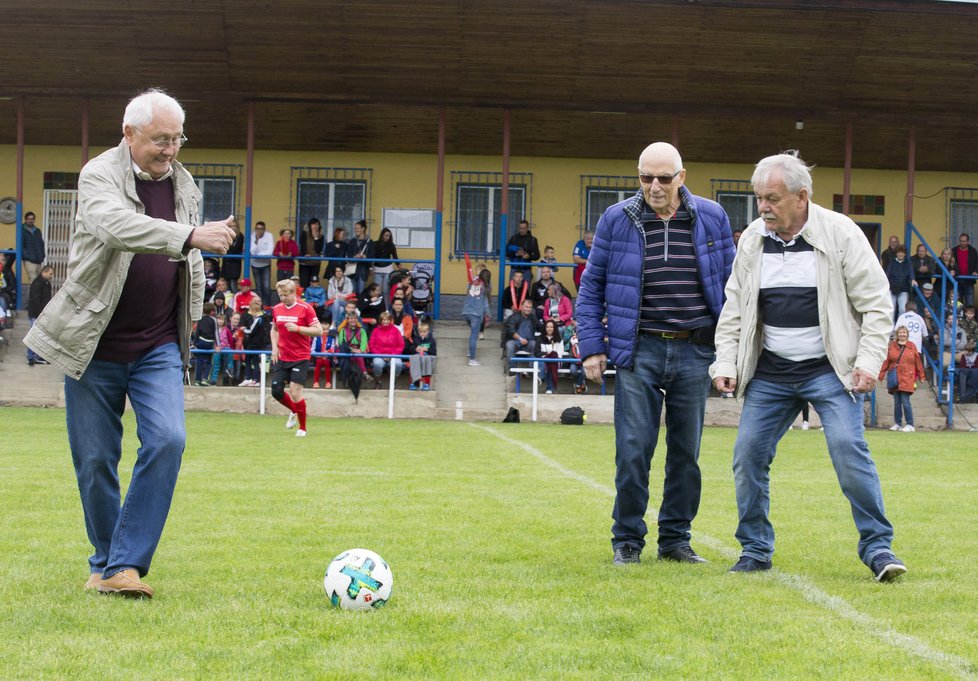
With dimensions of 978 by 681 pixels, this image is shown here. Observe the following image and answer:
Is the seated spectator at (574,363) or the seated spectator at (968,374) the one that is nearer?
the seated spectator at (574,363)

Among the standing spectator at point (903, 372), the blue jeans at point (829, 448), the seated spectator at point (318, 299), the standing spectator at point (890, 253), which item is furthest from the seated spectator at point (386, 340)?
the blue jeans at point (829, 448)

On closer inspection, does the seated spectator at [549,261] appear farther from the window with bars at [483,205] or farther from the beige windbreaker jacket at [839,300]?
the beige windbreaker jacket at [839,300]

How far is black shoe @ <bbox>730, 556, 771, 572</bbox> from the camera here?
6148 mm

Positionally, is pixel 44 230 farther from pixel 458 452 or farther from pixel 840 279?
pixel 840 279

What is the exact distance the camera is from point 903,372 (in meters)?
21.2

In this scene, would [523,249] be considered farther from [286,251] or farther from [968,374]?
[968,374]

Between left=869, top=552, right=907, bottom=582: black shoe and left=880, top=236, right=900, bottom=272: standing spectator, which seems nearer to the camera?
left=869, top=552, right=907, bottom=582: black shoe

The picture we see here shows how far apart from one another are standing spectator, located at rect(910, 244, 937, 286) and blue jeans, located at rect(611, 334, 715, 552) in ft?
61.3

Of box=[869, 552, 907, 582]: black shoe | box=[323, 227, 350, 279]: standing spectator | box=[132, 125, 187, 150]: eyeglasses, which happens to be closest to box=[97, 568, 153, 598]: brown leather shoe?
box=[132, 125, 187, 150]: eyeglasses

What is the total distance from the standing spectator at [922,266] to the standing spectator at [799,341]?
18.9 metres

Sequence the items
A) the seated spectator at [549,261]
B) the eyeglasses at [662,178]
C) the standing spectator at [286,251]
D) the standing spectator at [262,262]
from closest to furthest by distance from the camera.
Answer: the eyeglasses at [662,178], the seated spectator at [549,261], the standing spectator at [286,251], the standing spectator at [262,262]

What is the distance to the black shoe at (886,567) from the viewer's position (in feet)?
19.1

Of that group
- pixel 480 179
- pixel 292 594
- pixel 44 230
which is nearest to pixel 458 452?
pixel 292 594

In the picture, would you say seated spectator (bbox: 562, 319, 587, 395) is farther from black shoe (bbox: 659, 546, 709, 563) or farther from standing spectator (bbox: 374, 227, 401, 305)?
black shoe (bbox: 659, 546, 709, 563)
